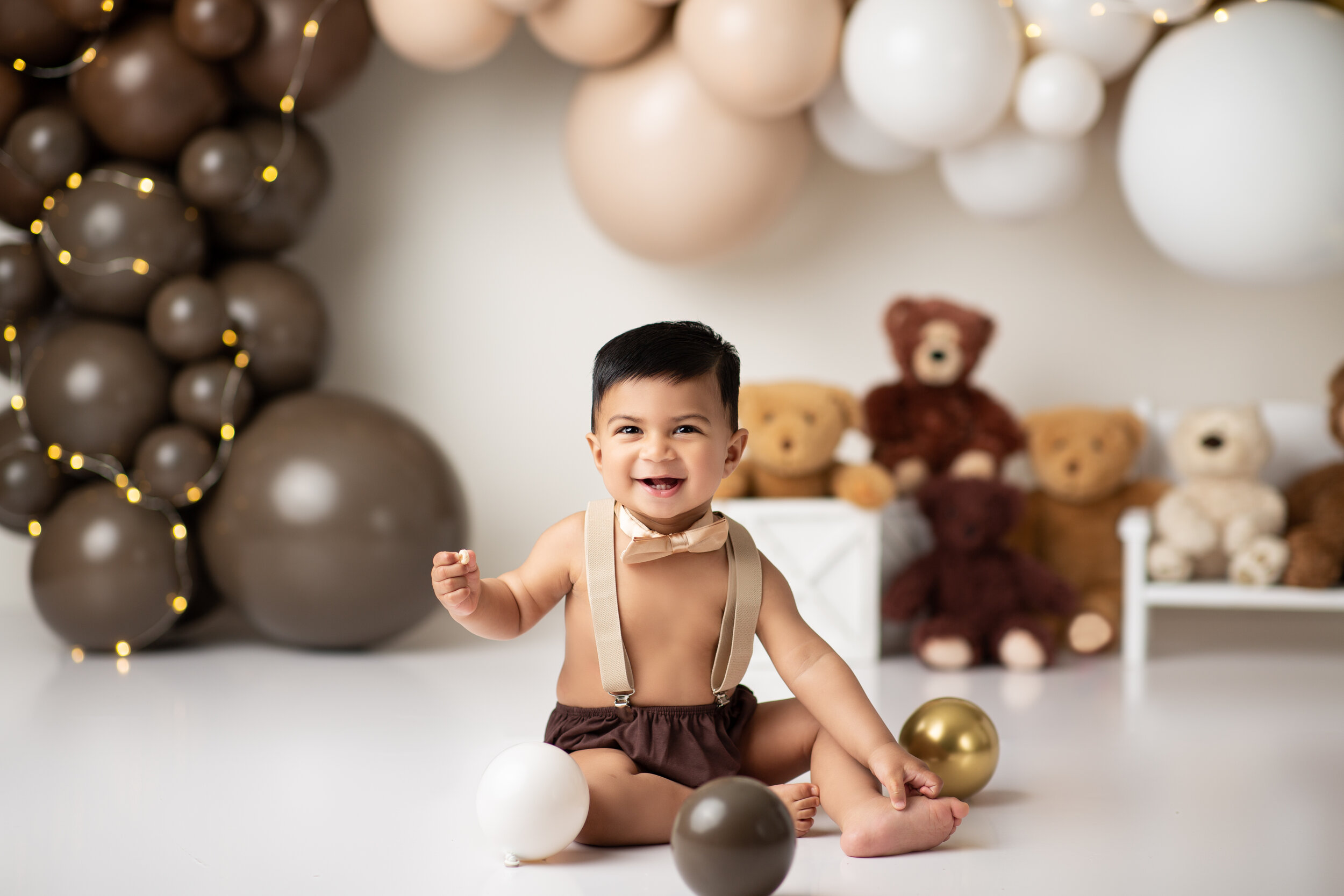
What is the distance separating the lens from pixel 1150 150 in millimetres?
1977

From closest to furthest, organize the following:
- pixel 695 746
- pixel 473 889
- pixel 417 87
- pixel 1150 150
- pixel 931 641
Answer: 1. pixel 473 889
2. pixel 695 746
3. pixel 1150 150
4. pixel 931 641
5. pixel 417 87

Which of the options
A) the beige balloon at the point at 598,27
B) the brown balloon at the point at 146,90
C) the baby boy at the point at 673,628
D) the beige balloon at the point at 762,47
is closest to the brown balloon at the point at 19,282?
the brown balloon at the point at 146,90

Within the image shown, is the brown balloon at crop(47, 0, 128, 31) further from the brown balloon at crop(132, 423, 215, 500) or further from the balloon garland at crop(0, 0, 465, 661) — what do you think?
the brown balloon at crop(132, 423, 215, 500)

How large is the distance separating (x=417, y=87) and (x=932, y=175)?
1.10 metres

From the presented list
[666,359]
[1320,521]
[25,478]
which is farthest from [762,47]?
[25,478]

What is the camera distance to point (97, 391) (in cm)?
200

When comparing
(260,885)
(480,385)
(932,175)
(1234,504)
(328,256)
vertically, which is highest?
(932,175)

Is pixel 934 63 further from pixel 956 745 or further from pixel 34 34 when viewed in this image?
pixel 34 34

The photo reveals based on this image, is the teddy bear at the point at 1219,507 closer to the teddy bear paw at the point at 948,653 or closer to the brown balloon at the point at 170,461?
the teddy bear paw at the point at 948,653

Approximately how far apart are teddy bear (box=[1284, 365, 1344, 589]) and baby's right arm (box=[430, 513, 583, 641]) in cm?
143

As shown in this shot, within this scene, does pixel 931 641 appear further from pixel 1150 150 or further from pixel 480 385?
pixel 480 385

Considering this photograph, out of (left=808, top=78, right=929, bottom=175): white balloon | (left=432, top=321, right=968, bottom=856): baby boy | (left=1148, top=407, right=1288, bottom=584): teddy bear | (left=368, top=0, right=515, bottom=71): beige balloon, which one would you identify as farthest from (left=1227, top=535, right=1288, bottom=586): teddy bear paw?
(left=368, top=0, right=515, bottom=71): beige balloon

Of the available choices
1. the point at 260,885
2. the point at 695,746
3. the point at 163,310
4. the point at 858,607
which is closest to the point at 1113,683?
the point at 858,607

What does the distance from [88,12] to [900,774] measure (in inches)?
67.7
